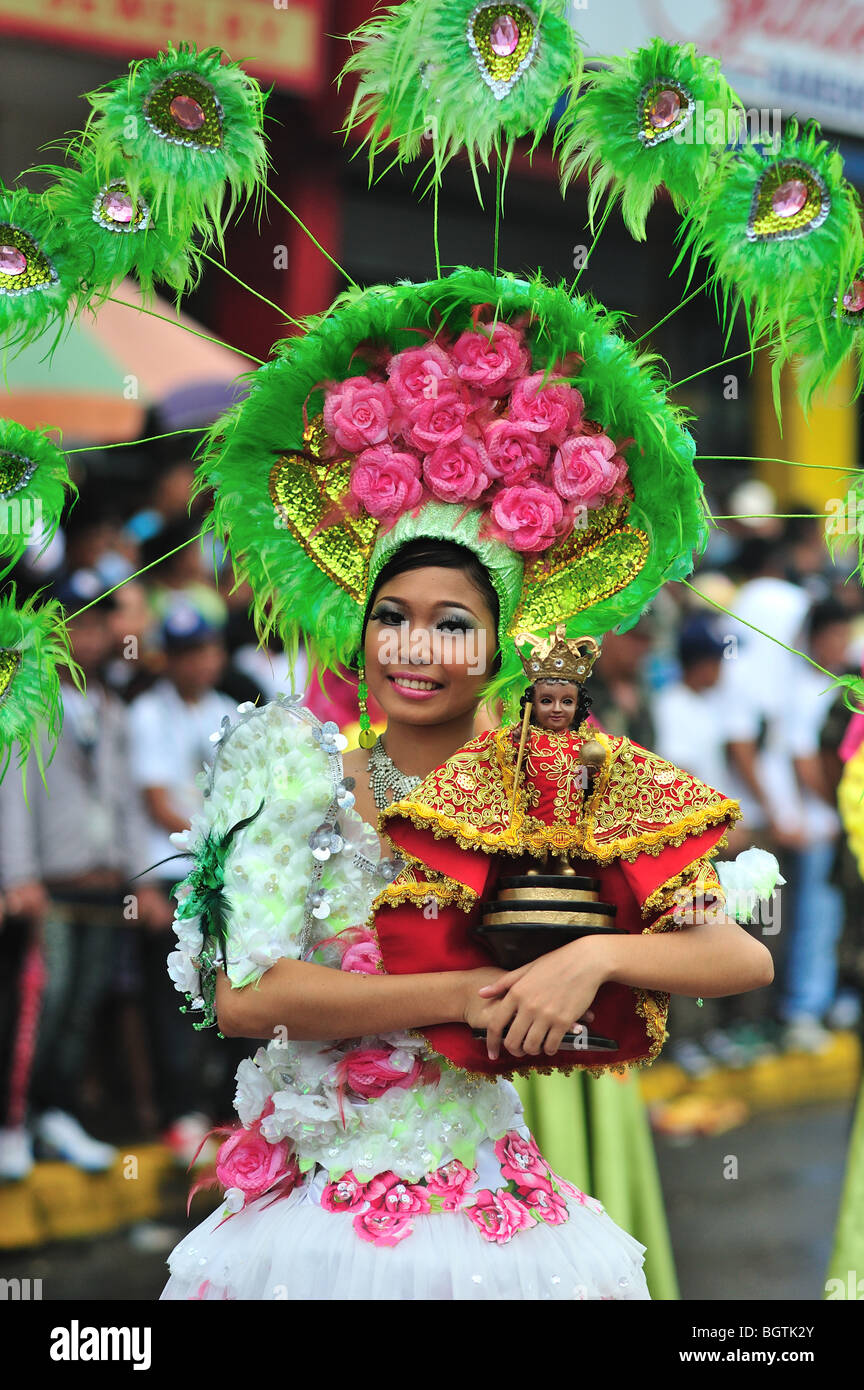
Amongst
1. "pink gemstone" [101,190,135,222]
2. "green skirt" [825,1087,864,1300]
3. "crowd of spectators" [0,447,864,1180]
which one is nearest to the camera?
"pink gemstone" [101,190,135,222]

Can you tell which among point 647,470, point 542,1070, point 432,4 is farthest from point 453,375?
point 542,1070

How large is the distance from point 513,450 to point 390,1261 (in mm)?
1284

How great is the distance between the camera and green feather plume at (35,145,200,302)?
282cm

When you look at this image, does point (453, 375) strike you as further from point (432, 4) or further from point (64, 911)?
point (64, 911)

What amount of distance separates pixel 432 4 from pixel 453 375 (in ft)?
1.91

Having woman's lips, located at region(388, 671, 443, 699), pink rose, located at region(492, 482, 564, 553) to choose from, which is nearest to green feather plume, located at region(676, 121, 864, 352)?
pink rose, located at region(492, 482, 564, 553)

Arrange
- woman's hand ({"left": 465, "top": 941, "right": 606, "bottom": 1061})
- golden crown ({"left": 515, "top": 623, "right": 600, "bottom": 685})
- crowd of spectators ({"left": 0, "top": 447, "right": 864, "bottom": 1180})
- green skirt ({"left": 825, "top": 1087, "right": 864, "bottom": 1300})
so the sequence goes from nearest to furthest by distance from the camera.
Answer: woman's hand ({"left": 465, "top": 941, "right": 606, "bottom": 1061})
golden crown ({"left": 515, "top": 623, "right": 600, "bottom": 685})
green skirt ({"left": 825, "top": 1087, "right": 864, "bottom": 1300})
crowd of spectators ({"left": 0, "top": 447, "right": 864, "bottom": 1180})

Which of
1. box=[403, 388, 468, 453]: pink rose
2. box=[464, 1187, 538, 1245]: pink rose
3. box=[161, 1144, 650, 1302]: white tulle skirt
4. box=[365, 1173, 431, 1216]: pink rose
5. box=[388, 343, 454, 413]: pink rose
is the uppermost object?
box=[388, 343, 454, 413]: pink rose

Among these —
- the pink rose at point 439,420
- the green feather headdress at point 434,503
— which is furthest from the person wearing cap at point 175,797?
the pink rose at point 439,420

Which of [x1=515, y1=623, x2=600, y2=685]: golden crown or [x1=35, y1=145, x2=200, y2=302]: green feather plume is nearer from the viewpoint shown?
[x1=515, y1=623, x2=600, y2=685]: golden crown

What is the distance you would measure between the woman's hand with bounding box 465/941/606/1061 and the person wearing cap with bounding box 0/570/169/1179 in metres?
3.54

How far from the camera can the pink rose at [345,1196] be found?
102 inches

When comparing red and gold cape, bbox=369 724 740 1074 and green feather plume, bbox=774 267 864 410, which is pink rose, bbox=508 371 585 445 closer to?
green feather plume, bbox=774 267 864 410

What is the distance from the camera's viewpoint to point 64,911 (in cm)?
593
